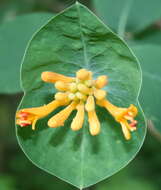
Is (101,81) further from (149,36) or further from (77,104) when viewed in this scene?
(149,36)

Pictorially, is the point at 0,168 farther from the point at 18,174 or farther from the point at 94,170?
the point at 94,170

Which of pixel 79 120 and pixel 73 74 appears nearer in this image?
pixel 79 120

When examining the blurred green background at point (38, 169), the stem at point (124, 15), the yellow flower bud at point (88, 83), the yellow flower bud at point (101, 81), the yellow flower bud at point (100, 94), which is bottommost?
the blurred green background at point (38, 169)

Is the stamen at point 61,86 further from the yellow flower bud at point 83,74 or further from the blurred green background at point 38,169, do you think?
the blurred green background at point 38,169

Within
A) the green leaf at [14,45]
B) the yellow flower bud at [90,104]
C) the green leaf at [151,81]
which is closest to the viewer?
the yellow flower bud at [90,104]

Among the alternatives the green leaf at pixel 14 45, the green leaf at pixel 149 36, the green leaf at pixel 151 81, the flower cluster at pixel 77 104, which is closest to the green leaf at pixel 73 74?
the flower cluster at pixel 77 104

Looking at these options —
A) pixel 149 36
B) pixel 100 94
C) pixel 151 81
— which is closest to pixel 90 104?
pixel 100 94

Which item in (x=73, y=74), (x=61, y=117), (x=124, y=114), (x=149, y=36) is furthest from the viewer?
(x=149, y=36)
